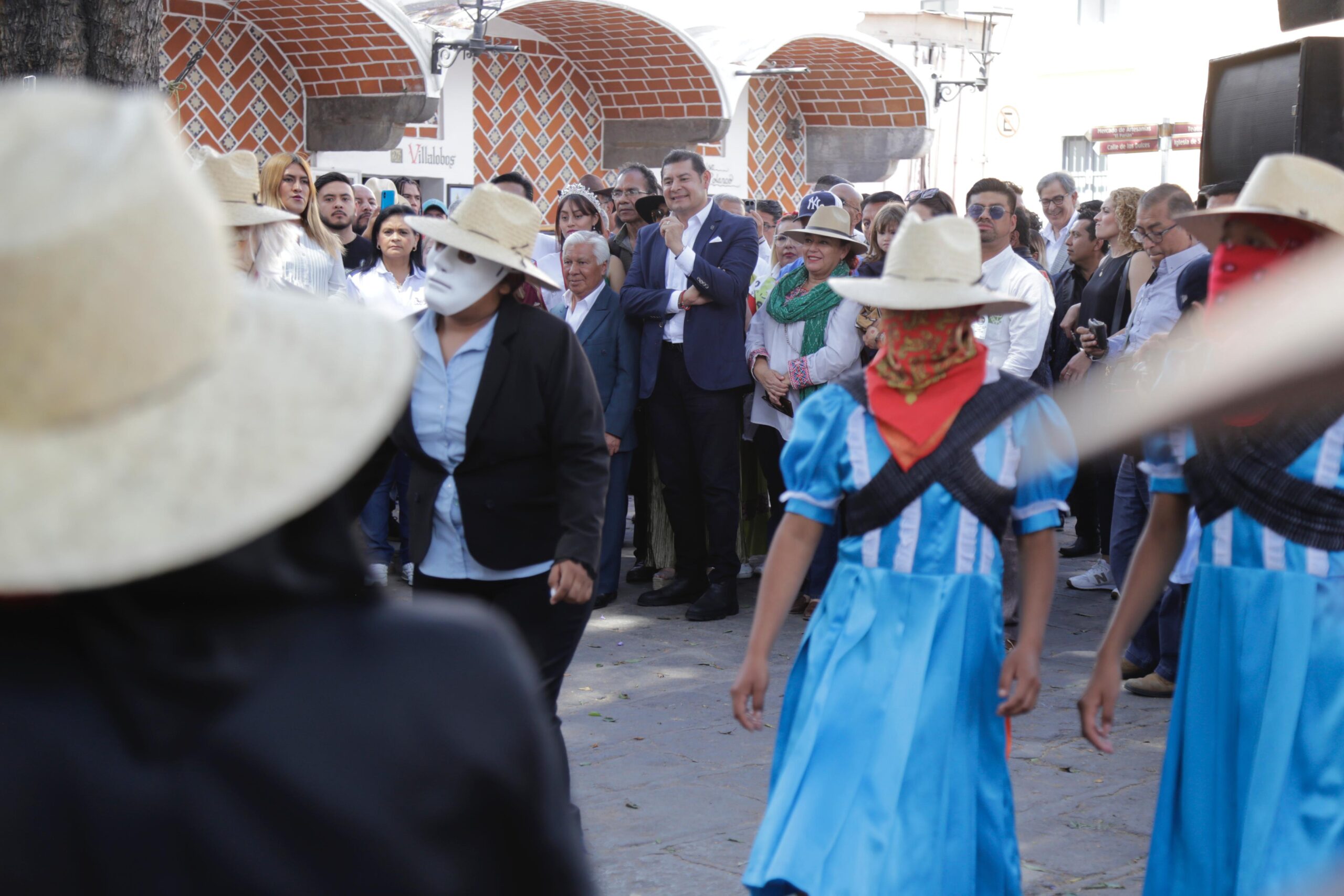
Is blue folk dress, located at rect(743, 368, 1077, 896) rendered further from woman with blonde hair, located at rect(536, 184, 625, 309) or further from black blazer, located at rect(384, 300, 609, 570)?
woman with blonde hair, located at rect(536, 184, 625, 309)

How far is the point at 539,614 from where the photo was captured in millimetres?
4199

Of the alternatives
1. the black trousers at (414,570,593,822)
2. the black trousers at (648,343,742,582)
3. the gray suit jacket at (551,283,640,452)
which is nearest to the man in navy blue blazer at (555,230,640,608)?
the gray suit jacket at (551,283,640,452)

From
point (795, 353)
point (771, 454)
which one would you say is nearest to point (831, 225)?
point (795, 353)

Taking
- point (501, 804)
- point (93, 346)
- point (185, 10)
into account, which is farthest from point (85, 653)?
point (185, 10)

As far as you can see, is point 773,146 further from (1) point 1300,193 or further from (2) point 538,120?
(1) point 1300,193

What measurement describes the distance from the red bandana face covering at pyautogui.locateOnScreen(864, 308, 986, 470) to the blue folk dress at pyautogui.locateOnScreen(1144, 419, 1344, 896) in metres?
0.52

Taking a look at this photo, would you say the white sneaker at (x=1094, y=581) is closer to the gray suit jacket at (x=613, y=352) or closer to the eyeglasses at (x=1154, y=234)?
the eyeglasses at (x=1154, y=234)

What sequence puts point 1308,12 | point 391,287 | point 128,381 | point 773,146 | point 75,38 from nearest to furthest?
1. point 128,381
2. point 75,38
3. point 1308,12
4. point 391,287
5. point 773,146

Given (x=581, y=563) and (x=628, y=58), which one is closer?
(x=581, y=563)

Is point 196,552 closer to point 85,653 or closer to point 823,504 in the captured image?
point 85,653

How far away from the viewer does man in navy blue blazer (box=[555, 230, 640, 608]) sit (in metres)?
8.14

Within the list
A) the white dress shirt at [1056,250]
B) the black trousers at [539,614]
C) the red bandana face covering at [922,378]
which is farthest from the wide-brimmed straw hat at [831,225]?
the red bandana face covering at [922,378]

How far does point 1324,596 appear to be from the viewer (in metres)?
3.29

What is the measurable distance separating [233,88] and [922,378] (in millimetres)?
12675
